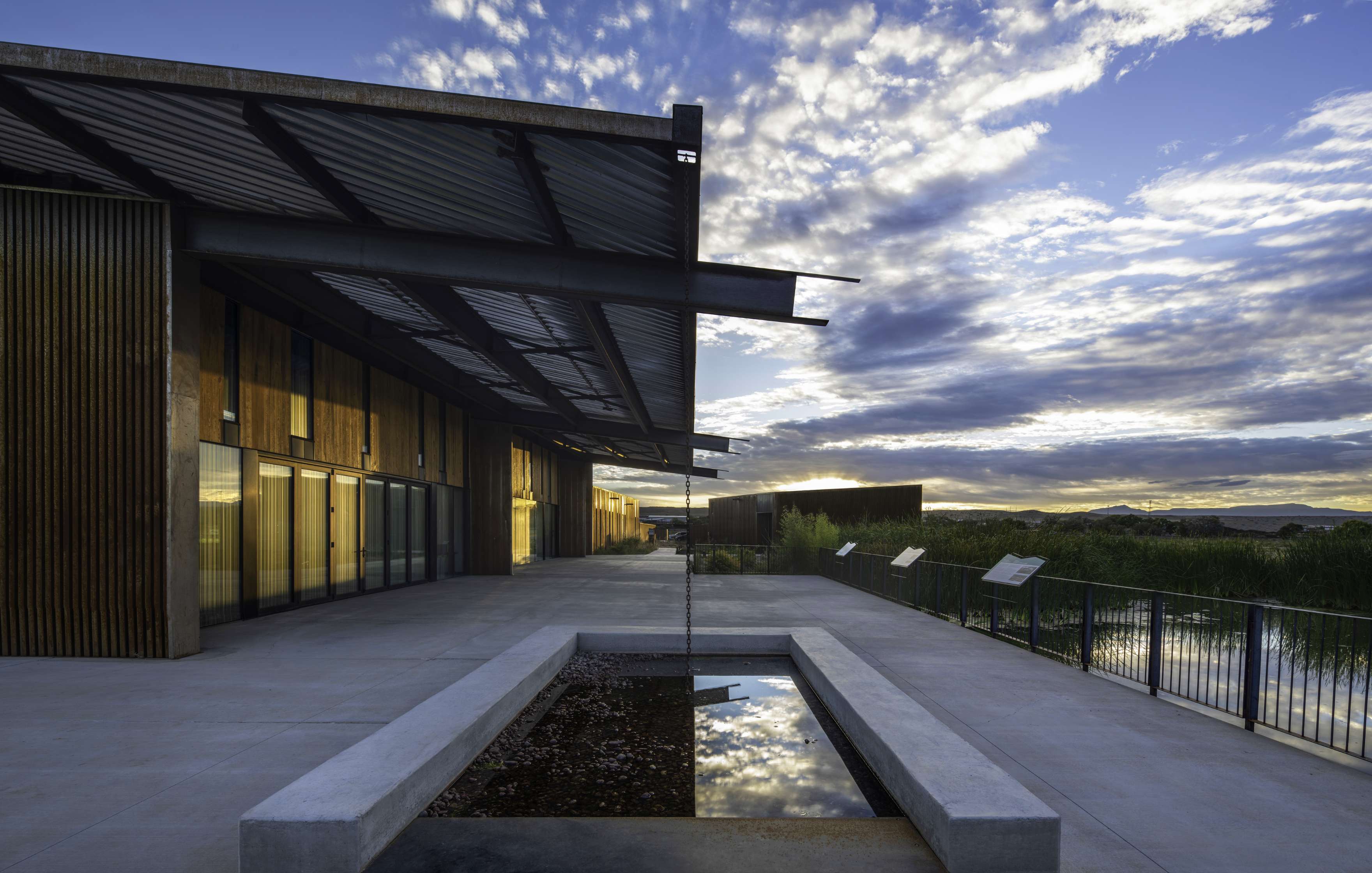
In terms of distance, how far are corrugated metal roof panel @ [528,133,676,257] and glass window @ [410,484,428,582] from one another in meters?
9.97

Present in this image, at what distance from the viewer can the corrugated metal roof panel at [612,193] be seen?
21.1 feet

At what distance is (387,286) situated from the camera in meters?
10.4

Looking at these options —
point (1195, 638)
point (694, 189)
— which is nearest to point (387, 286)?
point (694, 189)

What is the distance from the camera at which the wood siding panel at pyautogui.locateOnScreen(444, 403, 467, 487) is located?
18.4m

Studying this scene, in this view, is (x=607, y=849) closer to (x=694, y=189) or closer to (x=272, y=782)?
(x=272, y=782)

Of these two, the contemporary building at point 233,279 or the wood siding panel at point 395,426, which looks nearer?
the contemporary building at point 233,279

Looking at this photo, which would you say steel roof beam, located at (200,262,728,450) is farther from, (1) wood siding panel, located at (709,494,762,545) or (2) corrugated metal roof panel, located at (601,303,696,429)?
(1) wood siding panel, located at (709,494,762,545)

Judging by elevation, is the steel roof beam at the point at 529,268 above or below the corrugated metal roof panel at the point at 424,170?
below

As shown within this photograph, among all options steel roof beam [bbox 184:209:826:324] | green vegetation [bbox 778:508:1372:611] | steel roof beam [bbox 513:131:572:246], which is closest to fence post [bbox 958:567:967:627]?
green vegetation [bbox 778:508:1372:611]

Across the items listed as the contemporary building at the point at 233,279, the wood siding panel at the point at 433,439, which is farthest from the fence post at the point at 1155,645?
the wood siding panel at the point at 433,439

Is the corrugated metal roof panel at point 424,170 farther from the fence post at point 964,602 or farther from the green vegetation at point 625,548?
the green vegetation at point 625,548

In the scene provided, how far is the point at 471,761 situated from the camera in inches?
173

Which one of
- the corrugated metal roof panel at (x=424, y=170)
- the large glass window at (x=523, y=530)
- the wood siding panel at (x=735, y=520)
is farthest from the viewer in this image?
the wood siding panel at (x=735, y=520)

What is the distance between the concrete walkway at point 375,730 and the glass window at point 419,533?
6.60 metres
